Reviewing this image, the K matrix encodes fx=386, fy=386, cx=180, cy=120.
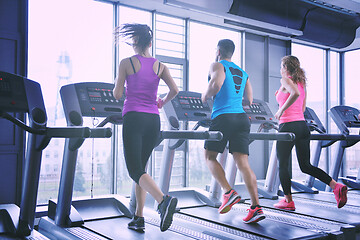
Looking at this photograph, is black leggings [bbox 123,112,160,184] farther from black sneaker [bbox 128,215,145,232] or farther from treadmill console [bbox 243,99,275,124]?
treadmill console [bbox 243,99,275,124]

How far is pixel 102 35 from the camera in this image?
16.5ft

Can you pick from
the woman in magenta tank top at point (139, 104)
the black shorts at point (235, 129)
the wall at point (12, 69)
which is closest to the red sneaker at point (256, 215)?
the black shorts at point (235, 129)

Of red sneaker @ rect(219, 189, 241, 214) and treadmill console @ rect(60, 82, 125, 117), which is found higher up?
treadmill console @ rect(60, 82, 125, 117)

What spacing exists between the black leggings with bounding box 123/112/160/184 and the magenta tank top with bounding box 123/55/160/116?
0.16 feet

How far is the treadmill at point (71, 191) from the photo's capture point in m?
2.94

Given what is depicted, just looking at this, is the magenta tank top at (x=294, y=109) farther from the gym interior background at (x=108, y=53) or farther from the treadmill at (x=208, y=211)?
the gym interior background at (x=108, y=53)

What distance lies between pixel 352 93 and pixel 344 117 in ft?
8.61

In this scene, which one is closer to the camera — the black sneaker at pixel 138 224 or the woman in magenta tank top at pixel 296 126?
the black sneaker at pixel 138 224

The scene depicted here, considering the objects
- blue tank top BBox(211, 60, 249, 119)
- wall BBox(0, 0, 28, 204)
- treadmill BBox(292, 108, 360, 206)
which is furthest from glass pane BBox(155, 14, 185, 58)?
blue tank top BBox(211, 60, 249, 119)

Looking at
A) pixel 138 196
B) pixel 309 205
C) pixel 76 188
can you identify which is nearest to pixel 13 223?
pixel 138 196

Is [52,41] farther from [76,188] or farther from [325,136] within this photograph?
[325,136]

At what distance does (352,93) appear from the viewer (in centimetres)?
762

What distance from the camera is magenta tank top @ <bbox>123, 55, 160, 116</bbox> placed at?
2.75 metres

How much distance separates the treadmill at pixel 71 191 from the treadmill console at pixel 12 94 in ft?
1.27
